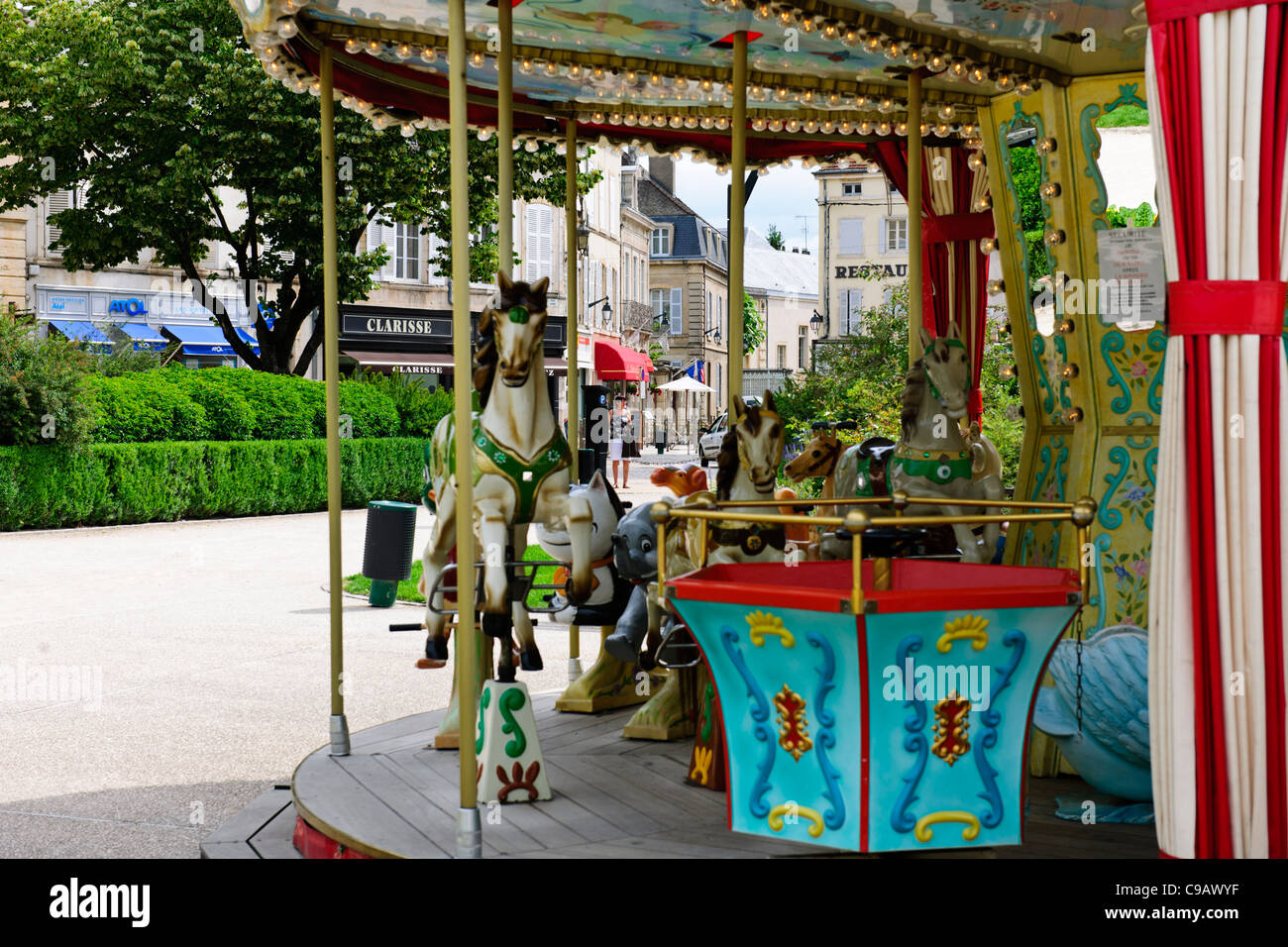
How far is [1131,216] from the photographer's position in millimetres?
6336

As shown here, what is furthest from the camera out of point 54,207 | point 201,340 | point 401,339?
point 401,339

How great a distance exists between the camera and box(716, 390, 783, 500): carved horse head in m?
5.76

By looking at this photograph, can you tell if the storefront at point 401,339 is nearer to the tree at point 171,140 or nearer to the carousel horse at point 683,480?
the tree at point 171,140

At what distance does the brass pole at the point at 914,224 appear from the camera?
6.73m

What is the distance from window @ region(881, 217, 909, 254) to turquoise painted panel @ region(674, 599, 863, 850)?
45.0 meters

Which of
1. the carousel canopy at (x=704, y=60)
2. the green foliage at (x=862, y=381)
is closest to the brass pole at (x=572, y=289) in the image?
the carousel canopy at (x=704, y=60)

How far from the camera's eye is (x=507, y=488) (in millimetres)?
5707

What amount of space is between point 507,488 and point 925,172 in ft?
16.6

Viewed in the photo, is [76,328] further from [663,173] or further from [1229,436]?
[663,173]

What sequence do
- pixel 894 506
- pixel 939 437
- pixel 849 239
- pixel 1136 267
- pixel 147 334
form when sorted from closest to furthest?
pixel 1136 267
pixel 894 506
pixel 939 437
pixel 147 334
pixel 849 239

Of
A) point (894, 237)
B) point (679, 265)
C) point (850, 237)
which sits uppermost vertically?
point (679, 265)

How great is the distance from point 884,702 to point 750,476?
72.6 inches

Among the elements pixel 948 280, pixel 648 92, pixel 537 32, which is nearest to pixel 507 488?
pixel 537 32

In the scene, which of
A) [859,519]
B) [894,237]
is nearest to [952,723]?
[859,519]
